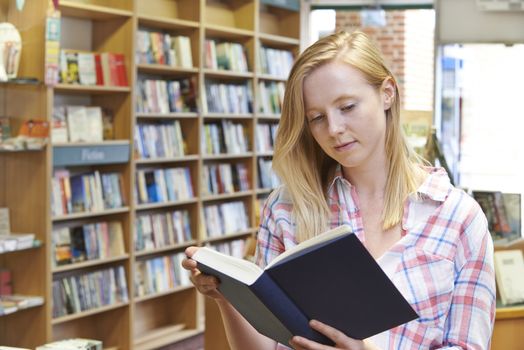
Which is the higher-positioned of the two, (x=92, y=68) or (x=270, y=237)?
(x=92, y=68)

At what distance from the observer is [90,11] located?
5.77 metres

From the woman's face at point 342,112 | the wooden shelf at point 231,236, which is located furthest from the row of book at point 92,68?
the woman's face at point 342,112

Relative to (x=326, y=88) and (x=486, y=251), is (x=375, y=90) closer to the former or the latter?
(x=326, y=88)

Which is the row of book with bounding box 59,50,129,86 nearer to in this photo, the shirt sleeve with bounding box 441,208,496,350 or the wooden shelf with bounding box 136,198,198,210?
the wooden shelf with bounding box 136,198,198,210

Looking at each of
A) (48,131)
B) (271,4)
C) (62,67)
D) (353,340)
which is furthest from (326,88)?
(271,4)

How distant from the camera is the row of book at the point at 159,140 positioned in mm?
6312

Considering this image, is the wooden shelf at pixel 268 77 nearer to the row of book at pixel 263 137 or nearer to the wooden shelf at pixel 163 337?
the row of book at pixel 263 137

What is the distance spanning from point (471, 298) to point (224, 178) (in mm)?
5618

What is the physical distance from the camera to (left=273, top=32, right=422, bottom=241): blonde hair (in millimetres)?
1776

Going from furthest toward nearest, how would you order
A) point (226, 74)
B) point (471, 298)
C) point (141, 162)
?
1. point (226, 74)
2. point (141, 162)
3. point (471, 298)

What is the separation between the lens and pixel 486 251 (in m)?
1.74

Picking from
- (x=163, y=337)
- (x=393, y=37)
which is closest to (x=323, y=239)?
(x=163, y=337)

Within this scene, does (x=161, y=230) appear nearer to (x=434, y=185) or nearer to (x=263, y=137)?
(x=263, y=137)

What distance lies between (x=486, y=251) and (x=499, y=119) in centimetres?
533
